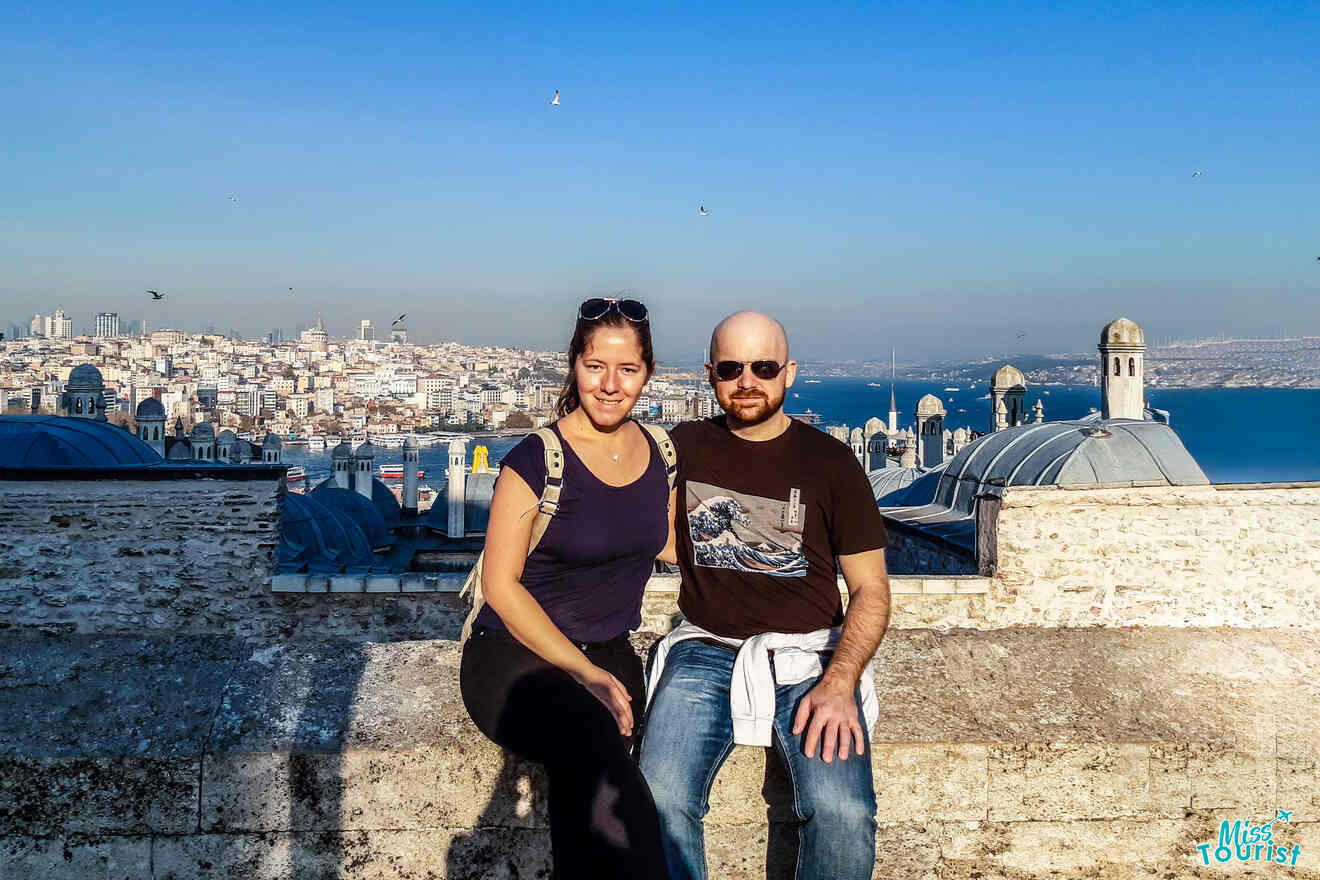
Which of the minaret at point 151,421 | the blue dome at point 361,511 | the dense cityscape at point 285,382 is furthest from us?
the dense cityscape at point 285,382

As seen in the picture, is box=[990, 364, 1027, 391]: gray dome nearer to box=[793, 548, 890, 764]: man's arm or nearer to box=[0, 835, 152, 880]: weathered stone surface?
box=[793, 548, 890, 764]: man's arm

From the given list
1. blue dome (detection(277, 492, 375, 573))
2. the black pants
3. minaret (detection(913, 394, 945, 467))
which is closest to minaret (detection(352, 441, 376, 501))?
blue dome (detection(277, 492, 375, 573))

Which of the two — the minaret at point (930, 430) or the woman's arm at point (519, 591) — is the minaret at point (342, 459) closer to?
the minaret at point (930, 430)

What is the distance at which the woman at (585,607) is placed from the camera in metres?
2.32

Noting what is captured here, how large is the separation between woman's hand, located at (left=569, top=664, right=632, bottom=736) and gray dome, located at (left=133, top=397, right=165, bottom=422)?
30891 mm

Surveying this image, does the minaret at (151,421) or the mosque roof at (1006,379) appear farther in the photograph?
the minaret at (151,421)

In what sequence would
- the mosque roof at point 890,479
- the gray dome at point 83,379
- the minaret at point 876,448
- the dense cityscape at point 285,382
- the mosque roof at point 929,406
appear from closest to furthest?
the mosque roof at point 890,479 < the mosque roof at point 929,406 < the minaret at point 876,448 < the gray dome at point 83,379 < the dense cityscape at point 285,382

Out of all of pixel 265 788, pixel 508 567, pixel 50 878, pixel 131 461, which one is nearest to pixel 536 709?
pixel 508 567

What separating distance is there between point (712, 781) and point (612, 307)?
1.24 meters

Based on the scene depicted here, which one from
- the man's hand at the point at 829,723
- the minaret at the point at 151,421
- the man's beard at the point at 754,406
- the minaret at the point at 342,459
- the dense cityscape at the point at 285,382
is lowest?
the man's hand at the point at 829,723

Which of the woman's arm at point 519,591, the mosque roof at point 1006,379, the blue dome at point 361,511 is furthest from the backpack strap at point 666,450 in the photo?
the mosque roof at point 1006,379

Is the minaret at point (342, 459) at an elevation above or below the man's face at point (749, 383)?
above

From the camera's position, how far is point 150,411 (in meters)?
30.5

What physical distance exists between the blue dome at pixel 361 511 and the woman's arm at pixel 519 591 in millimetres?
21286
